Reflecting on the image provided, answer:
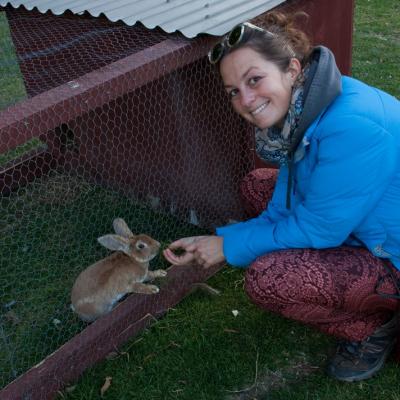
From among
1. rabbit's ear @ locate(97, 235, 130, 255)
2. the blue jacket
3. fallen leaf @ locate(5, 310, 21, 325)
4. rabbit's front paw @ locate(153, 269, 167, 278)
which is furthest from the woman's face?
fallen leaf @ locate(5, 310, 21, 325)

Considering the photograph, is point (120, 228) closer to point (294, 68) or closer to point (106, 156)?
point (106, 156)

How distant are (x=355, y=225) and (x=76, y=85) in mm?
1057

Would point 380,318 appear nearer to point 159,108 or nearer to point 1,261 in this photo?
point 159,108

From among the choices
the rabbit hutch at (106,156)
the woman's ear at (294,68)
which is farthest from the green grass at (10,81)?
the woman's ear at (294,68)

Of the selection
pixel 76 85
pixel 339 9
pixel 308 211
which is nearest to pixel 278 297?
pixel 308 211

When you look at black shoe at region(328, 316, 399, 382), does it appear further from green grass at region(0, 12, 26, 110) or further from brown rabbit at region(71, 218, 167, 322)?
green grass at region(0, 12, 26, 110)

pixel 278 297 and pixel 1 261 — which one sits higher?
pixel 278 297

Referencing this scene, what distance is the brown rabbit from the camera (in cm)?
255

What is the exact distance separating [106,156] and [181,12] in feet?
3.71

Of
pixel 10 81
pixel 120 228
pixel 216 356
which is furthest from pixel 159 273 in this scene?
pixel 10 81

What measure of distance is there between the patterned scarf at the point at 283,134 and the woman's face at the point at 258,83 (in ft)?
0.07

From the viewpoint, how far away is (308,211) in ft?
6.64

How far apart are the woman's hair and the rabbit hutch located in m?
0.19

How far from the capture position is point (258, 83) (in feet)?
6.46
